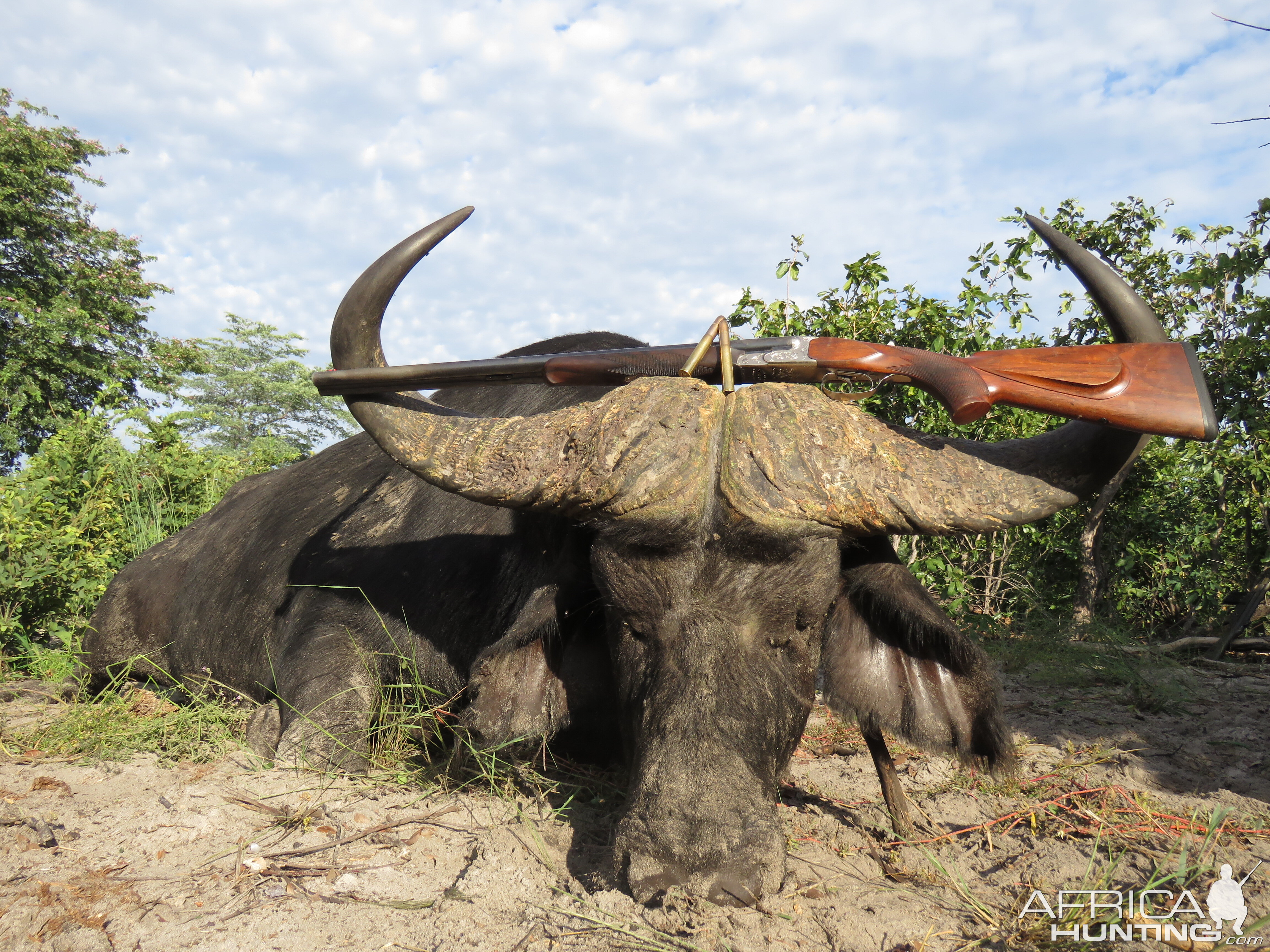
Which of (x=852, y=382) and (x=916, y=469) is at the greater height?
(x=852, y=382)

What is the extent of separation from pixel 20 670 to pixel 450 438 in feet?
13.3

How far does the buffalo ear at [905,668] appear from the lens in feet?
8.67

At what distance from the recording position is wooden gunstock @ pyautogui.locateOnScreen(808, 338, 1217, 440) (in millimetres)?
2119

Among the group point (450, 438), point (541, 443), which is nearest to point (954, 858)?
point (541, 443)

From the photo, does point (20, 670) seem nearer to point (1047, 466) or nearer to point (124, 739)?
point (124, 739)

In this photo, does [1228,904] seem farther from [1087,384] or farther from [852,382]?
[852,382]

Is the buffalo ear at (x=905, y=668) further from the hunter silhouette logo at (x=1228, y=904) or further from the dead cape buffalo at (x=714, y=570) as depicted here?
the hunter silhouette logo at (x=1228, y=904)

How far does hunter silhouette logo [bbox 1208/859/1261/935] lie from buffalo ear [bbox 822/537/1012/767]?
61 cm

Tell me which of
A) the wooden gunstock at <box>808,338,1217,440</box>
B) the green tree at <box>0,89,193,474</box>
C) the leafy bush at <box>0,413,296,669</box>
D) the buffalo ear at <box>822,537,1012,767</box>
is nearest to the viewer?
the wooden gunstock at <box>808,338,1217,440</box>

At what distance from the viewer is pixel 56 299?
1717 cm

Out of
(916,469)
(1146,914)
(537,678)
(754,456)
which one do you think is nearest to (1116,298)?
(916,469)

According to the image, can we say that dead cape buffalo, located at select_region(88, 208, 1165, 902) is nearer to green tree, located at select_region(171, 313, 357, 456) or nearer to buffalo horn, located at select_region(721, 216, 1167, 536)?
buffalo horn, located at select_region(721, 216, 1167, 536)

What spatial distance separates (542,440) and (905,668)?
4.71 ft

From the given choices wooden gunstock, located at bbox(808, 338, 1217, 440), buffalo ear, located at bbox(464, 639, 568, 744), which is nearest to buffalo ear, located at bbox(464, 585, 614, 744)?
buffalo ear, located at bbox(464, 639, 568, 744)
